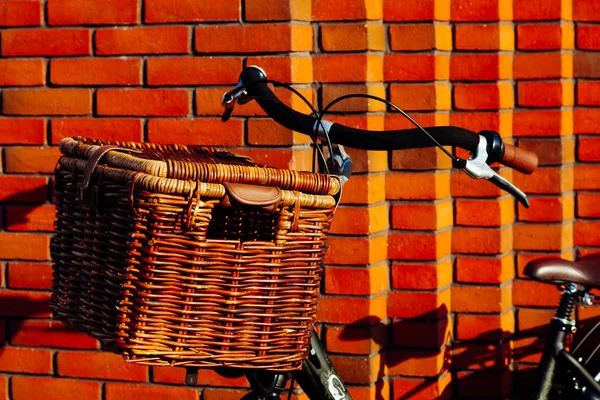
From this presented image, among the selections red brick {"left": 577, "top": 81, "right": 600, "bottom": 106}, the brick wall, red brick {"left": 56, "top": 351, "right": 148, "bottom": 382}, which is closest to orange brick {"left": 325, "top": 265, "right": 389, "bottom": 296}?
the brick wall

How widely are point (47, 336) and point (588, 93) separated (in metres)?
1.86

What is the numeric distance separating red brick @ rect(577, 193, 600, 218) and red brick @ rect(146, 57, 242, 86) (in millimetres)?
1171

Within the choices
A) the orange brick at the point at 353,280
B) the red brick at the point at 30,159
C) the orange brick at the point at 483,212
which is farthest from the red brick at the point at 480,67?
the red brick at the point at 30,159

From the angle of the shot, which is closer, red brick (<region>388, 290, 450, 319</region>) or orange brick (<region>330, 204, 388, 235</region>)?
orange brick (<region>330, 204, 388, 235</region>)

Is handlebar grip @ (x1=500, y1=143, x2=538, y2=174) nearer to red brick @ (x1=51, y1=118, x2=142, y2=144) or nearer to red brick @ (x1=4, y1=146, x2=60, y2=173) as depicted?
red brick @ (x1=51, y1=118, x2=142, y2=144)

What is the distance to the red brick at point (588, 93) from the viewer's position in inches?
125

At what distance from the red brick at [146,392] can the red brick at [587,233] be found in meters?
1.31

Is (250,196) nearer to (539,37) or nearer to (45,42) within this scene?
(45,42)

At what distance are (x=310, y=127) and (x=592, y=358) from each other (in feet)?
4.66

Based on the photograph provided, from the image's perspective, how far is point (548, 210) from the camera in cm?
316

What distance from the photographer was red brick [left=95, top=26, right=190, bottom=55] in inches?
117

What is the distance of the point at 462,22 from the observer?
10.2 feet

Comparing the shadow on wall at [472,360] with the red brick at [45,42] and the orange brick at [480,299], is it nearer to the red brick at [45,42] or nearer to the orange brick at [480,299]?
the orange brick at [480,299]

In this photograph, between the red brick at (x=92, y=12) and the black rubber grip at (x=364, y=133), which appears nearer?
the black rubber grip at (x=364, y=133)
